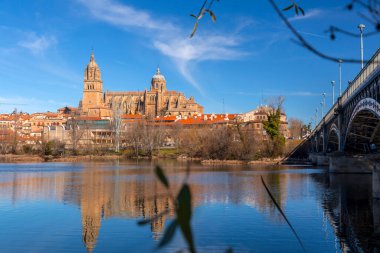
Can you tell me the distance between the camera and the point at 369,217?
22.8 meters

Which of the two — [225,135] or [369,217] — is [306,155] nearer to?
[225,135]

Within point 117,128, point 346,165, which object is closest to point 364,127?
point 346,165

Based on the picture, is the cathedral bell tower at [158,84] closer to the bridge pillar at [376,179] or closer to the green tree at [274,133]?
the green tree at [274,133]

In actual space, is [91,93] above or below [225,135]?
above

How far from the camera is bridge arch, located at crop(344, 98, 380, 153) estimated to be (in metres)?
30.2

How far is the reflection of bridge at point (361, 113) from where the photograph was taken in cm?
2895

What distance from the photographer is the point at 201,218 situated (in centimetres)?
2341

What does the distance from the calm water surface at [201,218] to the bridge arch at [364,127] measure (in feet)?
14.6

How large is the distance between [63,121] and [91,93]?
60.7 feet

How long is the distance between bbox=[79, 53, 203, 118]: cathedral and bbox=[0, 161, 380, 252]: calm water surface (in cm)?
13848

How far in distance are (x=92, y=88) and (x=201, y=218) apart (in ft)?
547

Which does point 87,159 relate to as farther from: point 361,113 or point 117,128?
point 361,113

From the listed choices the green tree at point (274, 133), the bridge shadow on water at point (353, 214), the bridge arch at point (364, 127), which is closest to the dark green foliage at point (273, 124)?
the green tree at point (274, 133)

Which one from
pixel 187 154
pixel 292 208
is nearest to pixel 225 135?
pixel 187 154
